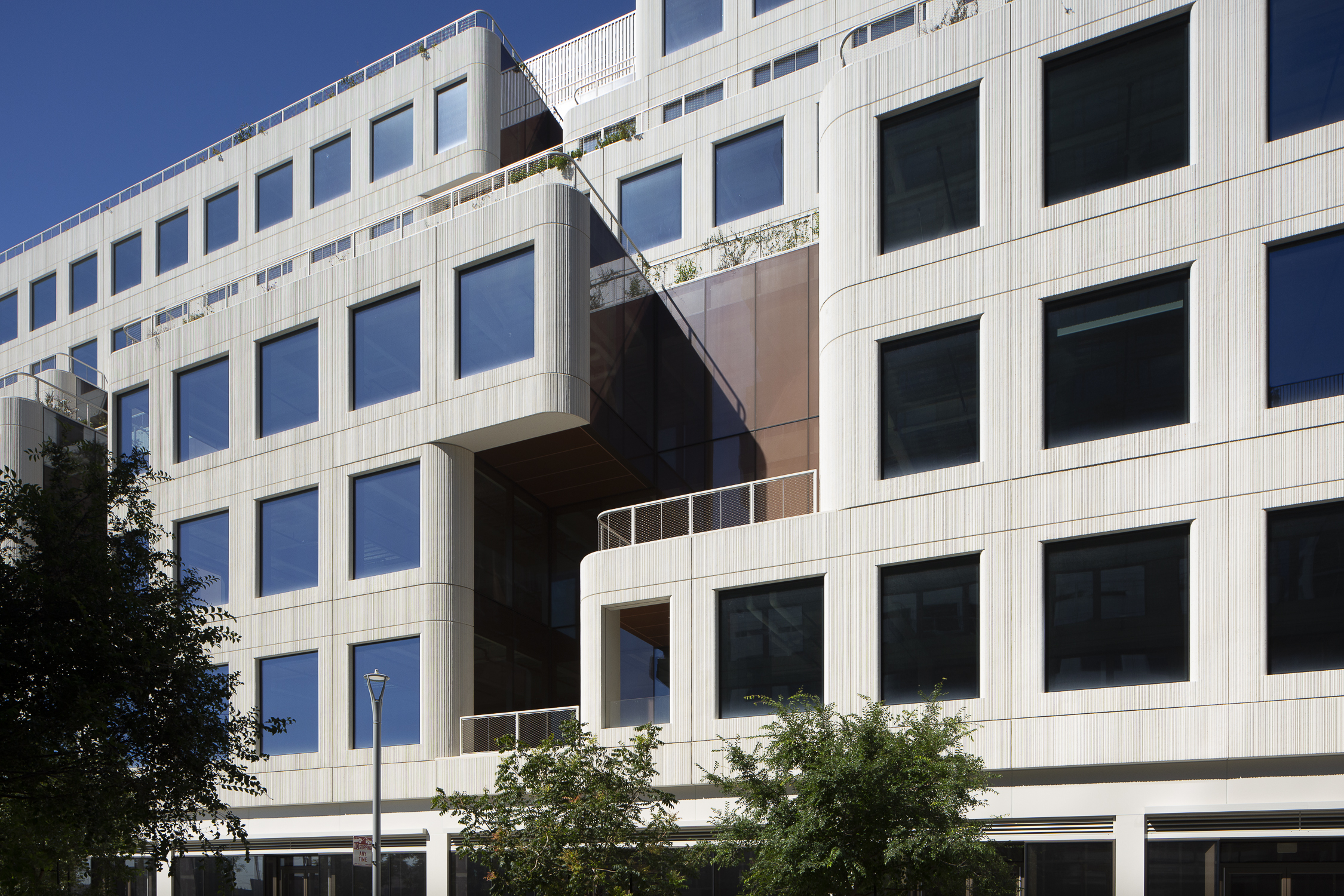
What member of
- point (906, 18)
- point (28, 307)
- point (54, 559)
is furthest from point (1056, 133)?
point (28, 307)

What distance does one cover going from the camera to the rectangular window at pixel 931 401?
20797mm

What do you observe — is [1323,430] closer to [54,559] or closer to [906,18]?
[906,18]

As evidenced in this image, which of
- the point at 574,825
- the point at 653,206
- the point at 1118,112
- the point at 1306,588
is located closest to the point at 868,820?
the point at 574,825

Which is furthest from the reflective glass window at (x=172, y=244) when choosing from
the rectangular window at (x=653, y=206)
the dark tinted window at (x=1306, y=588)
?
the dark tinted window at (x=1306, y=588)

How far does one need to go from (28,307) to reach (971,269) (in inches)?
1818

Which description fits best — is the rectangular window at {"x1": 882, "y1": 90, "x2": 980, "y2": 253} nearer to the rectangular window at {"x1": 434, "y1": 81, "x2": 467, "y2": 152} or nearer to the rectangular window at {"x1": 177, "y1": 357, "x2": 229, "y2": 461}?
the rectangular window at {"x1": 177, "y1": 357, "x2": 229, "y2": 461}

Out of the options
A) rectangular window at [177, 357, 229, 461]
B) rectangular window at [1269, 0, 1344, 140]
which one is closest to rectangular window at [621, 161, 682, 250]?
rectangular window at [177, 357, 229, 461]

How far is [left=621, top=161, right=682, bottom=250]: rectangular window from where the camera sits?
35.1m

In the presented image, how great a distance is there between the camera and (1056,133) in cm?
2066

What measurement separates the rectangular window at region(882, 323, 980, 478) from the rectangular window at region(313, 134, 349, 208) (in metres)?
26.8

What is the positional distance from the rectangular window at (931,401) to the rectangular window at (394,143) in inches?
955

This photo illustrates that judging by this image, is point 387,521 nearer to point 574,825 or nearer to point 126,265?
point 574,825

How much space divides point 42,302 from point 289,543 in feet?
97.6

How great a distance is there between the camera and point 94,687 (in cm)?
1419
